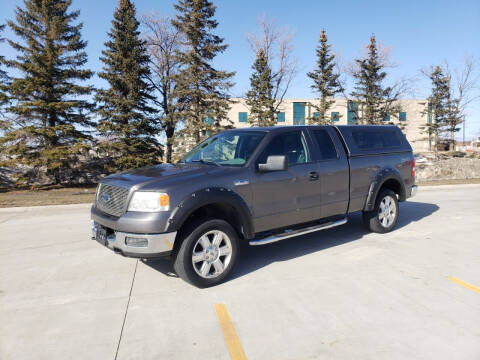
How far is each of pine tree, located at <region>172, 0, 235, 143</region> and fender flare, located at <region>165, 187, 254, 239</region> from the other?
20193 millimetres

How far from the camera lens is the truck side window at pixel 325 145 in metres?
5.47

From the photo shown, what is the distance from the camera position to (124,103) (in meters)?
20.8

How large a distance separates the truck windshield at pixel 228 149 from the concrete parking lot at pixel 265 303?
153cm

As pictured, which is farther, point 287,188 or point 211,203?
point 287,188

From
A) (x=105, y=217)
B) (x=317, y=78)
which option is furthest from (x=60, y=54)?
Answer: (x=317, y=78)

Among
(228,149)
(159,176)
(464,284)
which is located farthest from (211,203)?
(464,284)

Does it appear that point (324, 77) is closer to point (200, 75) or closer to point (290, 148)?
point (200, 75)

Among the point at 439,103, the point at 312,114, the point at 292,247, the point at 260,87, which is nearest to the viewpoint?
the point at 292,247

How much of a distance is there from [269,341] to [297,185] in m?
2.45

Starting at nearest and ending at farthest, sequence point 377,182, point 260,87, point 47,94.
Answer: point 377,182, point 47,94, point 260,87

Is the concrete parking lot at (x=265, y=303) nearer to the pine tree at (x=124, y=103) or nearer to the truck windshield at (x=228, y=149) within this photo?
the truck windshield at (x=228, y=149)

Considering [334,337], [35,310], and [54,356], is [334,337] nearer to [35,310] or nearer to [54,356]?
[54,356]

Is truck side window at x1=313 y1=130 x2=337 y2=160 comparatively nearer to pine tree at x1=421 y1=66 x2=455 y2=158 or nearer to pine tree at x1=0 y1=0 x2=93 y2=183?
pine tree at x1=0 y1=0 x2=93 y2=183

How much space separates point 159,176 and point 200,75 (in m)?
21.3
